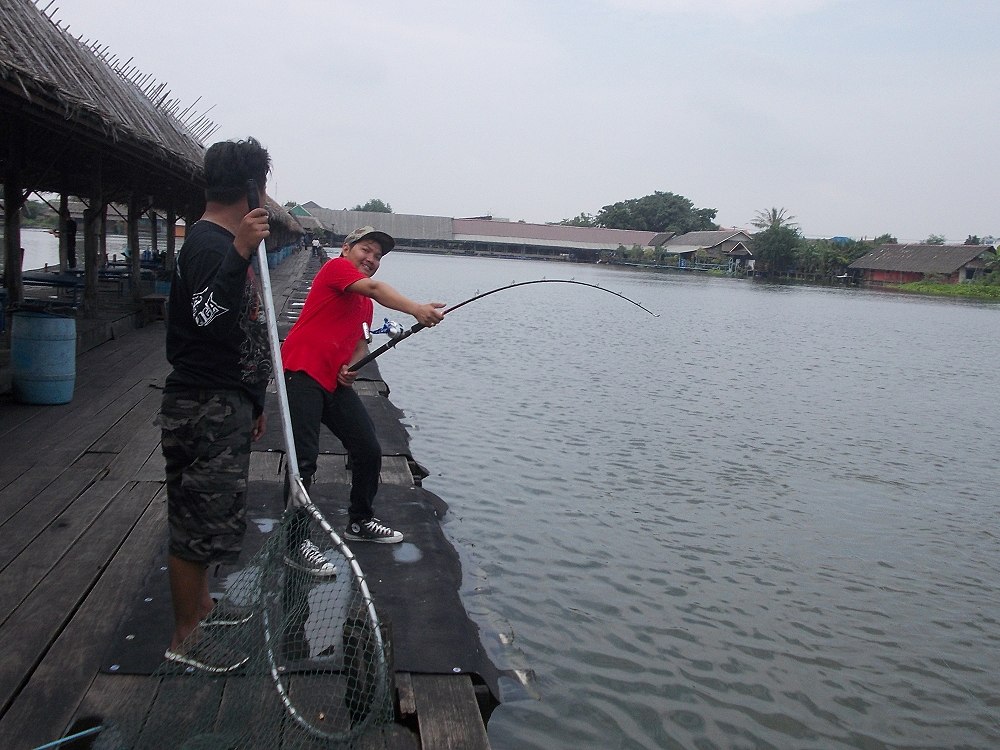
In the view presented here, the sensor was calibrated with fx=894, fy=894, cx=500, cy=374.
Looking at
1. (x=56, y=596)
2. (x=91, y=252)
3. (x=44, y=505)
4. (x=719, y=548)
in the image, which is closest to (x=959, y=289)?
(x=91, y=252)

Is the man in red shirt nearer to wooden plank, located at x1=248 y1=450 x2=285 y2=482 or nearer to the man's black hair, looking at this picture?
the man's black hair

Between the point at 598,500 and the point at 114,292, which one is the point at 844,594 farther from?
the point at 114,292

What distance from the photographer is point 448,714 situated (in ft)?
10.3

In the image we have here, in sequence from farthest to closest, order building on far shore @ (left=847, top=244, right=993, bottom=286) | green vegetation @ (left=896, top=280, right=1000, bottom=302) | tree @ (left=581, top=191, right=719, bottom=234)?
tree @ (left=581, top=191, right=719, bottom=234) → building on far shore @ (left=847, top=244, right=993, bottom=286) → green vegetation @ (left=896, top=280, right=1000, bottom=302)

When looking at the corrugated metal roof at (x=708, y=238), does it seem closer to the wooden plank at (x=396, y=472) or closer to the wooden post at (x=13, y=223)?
the wooden post at (x=13, y=223)

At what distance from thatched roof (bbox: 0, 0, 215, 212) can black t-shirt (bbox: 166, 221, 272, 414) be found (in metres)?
2.85

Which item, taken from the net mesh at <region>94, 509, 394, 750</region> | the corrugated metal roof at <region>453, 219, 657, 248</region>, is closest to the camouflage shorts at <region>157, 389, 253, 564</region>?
the net mesh at <region>94, 509, 394, 750</region>

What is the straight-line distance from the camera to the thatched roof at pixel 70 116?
5.61 m

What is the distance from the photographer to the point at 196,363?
9.37 feet

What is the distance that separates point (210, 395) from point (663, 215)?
10771cm

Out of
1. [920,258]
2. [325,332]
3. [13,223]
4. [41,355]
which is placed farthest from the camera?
[920,258]

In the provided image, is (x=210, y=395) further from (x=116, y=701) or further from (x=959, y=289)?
(x=959, y=289)

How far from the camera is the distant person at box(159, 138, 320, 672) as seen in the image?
9.20 ft

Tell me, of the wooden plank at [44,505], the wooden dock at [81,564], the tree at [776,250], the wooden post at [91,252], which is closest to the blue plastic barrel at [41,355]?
the wooden dock at [81,564]
